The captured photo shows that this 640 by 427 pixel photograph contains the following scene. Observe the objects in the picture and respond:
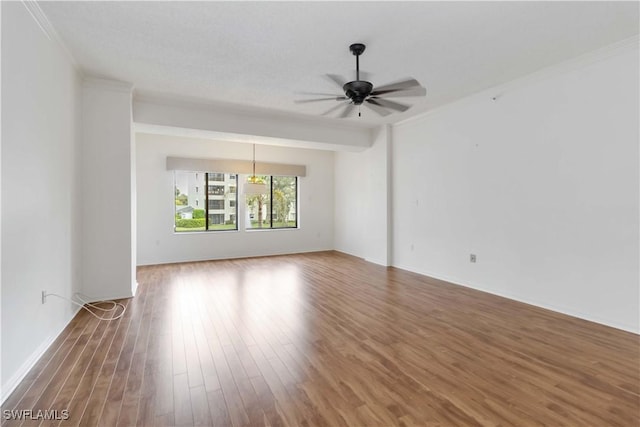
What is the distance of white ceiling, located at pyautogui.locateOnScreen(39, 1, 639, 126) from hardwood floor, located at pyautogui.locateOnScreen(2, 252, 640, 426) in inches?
113

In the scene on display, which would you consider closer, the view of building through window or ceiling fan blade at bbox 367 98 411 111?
ceiling fan blade at bbox 367 98 411 111

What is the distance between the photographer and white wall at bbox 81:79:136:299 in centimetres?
385

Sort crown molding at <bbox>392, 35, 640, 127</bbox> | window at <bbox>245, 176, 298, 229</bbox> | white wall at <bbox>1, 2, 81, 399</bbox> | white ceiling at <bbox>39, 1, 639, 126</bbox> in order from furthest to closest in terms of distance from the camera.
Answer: window at <bbox>245, 176, 298, 229</bbox> < crown molding at <bbox>392, 35, 640, 127</bbox> < white ceiling at <bbox>39, 1, 639, 126</bbox> < white wall at <bbox>1, 2, 81, 399</bbox>

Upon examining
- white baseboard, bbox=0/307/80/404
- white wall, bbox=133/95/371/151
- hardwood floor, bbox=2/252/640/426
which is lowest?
hardwood floor, bbox=2/252/640/426

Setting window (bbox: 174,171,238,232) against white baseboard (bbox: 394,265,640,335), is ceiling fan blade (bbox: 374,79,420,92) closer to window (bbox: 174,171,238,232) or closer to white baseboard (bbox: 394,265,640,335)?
white baseboard (bbox: 394,265,640,335)

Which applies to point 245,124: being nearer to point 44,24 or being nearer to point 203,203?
point 203,203

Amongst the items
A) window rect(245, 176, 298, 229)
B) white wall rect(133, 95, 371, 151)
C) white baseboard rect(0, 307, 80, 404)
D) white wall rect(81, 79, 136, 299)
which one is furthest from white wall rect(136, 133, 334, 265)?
white baseboard rect(0, 307, 80, 404)

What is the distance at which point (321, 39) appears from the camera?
2936 mm

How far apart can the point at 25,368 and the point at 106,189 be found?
7.60ft

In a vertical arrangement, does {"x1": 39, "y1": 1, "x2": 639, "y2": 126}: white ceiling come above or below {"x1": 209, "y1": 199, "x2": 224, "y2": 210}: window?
above

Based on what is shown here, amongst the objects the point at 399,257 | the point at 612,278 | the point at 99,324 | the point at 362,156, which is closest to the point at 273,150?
the point at 362,156

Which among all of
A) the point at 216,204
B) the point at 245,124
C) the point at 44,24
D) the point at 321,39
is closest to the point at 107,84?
the point at 44,24

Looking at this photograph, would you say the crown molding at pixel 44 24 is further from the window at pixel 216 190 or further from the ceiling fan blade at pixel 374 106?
the window at pixel 216 190

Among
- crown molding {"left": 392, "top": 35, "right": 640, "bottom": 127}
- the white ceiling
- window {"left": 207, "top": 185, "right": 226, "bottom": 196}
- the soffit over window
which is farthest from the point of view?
window {"left": 207, "top": 185, "right": 226, "bottom": 196}
